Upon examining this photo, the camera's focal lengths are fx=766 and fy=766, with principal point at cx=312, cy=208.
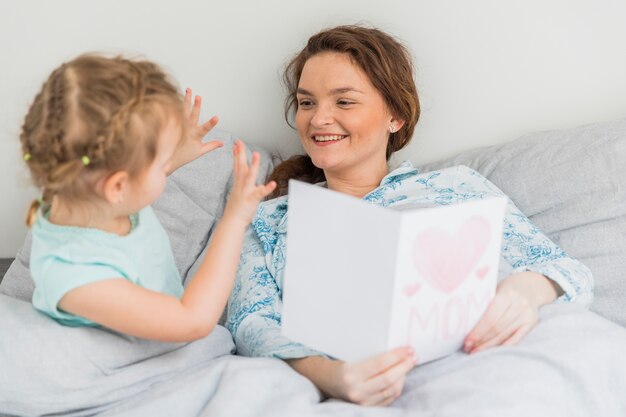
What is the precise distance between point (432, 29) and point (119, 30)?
771mm

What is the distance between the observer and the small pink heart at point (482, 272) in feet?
3.68

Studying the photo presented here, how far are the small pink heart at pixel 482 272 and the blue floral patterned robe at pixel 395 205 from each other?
0.99 feet

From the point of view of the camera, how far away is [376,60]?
5.39 feet

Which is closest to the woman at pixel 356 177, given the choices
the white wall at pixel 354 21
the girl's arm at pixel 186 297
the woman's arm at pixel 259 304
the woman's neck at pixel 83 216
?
the woman's arm at pixel 259 304

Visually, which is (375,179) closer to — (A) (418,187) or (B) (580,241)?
(A) (418,187)

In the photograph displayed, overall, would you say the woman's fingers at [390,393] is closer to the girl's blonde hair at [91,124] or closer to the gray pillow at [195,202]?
the girl's blonde hair at [91,124]

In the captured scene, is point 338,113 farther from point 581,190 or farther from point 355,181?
point 581,190

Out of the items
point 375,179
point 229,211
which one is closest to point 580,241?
point 375,179

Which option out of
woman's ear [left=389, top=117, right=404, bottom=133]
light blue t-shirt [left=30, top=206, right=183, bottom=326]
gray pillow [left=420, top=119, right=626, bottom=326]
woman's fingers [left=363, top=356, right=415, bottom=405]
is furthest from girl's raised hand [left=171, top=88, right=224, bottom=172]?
gray pillow [left=420, top=119, right=626, bottom=326]

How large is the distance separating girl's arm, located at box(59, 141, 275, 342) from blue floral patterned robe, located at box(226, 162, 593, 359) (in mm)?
231

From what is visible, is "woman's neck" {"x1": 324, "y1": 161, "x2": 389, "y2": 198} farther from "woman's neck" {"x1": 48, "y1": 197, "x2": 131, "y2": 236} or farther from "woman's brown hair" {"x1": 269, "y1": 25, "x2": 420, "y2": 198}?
"woman's neck" {"x1": 48, "y1": 197, "x2": 131, "y2": 236}

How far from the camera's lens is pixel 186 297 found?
113cm

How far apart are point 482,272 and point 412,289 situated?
140 mm

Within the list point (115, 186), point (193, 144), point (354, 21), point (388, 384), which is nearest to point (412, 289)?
point (388, 384)
